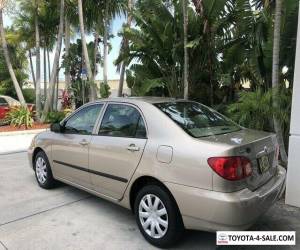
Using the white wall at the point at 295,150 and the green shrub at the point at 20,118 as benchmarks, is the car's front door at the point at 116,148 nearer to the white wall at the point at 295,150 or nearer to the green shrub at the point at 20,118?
the white wall at the point at 295,150

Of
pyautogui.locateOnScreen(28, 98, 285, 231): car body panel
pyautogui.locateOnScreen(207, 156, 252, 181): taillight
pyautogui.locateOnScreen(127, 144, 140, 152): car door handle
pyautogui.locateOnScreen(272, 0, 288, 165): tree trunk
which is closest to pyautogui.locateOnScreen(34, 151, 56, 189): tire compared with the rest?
pyautogui.locateOnScreen(28, 98, 285, 231): car body panel

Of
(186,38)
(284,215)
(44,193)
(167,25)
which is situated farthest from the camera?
(167,25)

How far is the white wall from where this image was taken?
512 centimetres

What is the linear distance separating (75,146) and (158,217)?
73.7 inches

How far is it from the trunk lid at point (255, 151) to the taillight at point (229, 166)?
0.18 ft

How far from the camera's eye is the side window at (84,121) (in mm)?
5312

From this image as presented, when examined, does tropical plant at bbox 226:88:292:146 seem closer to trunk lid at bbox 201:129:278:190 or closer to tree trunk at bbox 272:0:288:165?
tree trunk at bbox 272:0:288:165

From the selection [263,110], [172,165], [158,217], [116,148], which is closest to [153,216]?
[158,217]

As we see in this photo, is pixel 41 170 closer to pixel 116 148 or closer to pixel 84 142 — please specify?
pixel 84 142

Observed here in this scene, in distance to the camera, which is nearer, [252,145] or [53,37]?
[252,145]

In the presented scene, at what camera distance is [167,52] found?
11.3m

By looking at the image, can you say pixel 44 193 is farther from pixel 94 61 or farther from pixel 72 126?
pixel 94 61

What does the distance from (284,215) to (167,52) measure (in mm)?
7242

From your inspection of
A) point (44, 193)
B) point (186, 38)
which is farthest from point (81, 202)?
point (186, 38)
